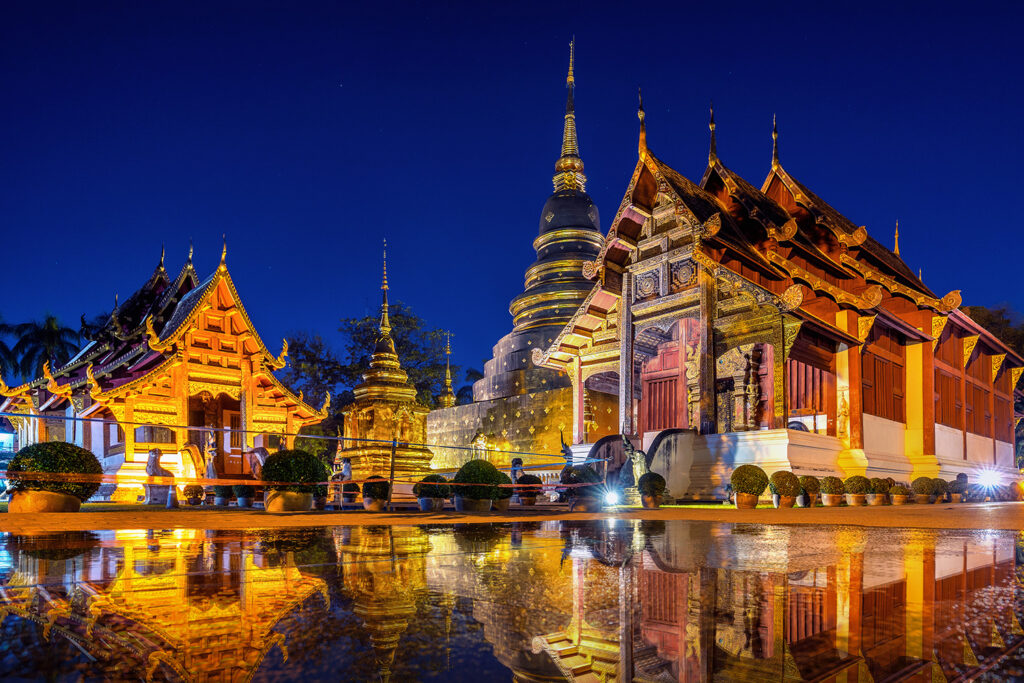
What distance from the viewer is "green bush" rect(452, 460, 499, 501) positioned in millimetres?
12977

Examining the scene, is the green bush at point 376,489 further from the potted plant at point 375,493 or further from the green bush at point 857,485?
the green bush at point 857,485

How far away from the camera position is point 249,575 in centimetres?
350

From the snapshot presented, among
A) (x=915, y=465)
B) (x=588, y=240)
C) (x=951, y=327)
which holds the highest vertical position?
(x=588, y=240)

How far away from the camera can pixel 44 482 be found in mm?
9086

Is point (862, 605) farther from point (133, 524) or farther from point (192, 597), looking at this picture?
point (133, 524)

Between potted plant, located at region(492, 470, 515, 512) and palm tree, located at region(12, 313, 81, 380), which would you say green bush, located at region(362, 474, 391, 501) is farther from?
palm tree, located at region(12, 313, 81, 380)

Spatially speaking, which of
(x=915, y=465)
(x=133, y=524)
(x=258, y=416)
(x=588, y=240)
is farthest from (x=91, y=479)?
(x=588, y=240)

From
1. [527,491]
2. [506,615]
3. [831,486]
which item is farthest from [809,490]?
[506,615]

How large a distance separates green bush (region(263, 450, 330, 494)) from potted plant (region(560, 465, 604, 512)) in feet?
16.7

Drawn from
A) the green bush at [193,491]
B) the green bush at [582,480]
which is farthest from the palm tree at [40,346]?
the green bush at [582,480]

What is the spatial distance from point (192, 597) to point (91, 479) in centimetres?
777

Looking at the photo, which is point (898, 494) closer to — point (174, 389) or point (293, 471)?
point (293, 471)

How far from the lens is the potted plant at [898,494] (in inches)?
674

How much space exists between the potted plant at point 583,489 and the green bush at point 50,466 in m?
8.41
